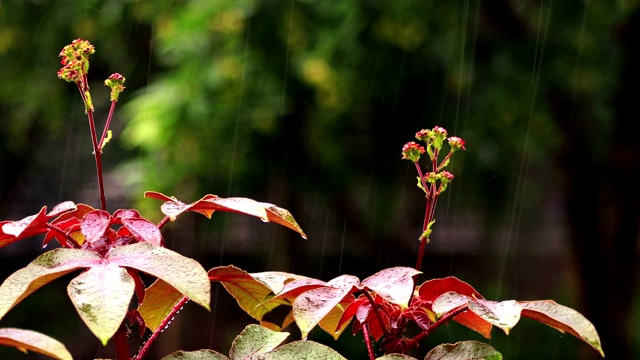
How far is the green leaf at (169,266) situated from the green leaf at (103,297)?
14mm

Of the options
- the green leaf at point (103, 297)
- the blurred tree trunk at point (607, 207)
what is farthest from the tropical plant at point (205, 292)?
the blurred tree trunk at point (607, 207)

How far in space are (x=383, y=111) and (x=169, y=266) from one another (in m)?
2.12

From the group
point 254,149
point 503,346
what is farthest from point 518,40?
point 503,346

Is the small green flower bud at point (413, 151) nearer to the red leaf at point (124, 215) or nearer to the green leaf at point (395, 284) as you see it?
the green leaf at point (395, 284)

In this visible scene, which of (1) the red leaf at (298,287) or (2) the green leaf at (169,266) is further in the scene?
(1) the red leaf at (298,287)

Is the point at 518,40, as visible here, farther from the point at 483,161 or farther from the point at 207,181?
the point at 207,181

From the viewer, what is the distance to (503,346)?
3.23 m

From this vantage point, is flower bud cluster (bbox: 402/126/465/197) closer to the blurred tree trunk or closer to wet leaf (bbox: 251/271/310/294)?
wet leaf (bbox: 251/271/310/294)

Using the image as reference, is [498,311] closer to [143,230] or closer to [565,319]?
[565,319]

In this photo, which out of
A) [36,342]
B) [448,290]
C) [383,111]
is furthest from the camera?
[383,111]

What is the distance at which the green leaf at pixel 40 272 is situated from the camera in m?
0.43

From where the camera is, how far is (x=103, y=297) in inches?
16.3

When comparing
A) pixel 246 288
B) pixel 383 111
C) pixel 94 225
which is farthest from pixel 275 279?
pixel 383 111

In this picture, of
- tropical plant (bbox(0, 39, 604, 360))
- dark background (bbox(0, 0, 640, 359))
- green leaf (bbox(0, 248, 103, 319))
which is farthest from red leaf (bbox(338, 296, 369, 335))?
dark background (bbox(0, 0, 640, 359))
